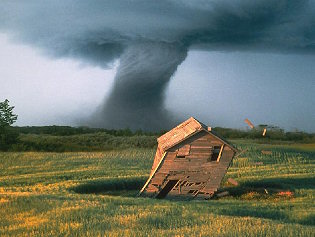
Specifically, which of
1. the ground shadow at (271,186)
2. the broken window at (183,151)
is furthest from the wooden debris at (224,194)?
the broken window at (183,151)

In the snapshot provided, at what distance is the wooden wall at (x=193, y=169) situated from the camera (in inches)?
1304

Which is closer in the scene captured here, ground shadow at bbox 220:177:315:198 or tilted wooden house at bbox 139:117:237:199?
tilted wooden house at bbox 139:117:237:199

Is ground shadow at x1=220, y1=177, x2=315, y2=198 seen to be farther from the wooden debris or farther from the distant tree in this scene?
the distant tree

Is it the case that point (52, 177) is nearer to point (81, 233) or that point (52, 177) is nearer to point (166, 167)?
point (166, 167)

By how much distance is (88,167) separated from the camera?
52094mm

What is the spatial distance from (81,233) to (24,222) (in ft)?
12.5

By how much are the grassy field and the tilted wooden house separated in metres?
2.19

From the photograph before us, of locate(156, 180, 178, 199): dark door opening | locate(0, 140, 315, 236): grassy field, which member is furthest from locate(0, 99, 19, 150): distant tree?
locate(156, 180, 178, 199): dark door opening

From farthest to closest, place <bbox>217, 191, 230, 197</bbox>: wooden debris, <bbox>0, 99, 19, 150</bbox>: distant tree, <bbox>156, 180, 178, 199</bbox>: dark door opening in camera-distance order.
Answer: <bbox>0, 99, 19, 150</bbox>: distant tree, <bbox>217, 191, 230, 197</bbox>: wooden debris, <bbox>156, 180, 178, 199</bbox>: dark door opening

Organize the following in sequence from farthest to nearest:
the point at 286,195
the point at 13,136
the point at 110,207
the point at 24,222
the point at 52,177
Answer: the point at 13,136 → the point at 52,177 → the point at 286,195 → the point at 110,207 → the point at 24,222

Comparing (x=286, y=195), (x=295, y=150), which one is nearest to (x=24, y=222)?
(x=286, y=195)

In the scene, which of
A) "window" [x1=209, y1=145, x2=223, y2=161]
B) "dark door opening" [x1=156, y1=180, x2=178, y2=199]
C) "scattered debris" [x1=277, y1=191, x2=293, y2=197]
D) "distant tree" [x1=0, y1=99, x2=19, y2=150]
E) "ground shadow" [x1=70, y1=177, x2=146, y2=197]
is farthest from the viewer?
"distant tree" [x1=0, y1=99, x2=19, y2=150]

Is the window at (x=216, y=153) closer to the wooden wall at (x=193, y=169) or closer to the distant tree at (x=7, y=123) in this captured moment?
the wooden wall at (x=193, y=169)

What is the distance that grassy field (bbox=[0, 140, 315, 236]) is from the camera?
18516 millimetres
